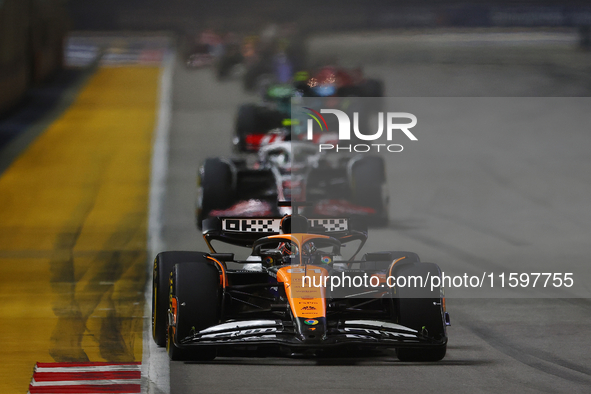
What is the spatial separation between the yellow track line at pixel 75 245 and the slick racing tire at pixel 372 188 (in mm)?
3125

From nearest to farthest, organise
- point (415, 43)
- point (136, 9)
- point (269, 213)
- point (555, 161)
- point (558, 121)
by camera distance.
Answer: point (269, 213), point (555, 161), point (558, 121), point (415, 43), point (136, 9)

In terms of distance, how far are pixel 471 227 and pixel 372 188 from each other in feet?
5.37

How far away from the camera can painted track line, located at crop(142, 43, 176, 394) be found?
7.87 metres

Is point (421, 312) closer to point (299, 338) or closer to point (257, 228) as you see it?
point (299, 338)

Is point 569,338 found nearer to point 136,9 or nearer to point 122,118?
point 122,118

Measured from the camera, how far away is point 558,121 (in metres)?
27.5

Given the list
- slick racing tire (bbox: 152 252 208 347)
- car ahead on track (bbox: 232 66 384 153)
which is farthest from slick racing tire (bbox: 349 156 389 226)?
slick racing tire (bbox: 152 252 208 347)

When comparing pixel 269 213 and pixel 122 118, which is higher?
pixel 269 213

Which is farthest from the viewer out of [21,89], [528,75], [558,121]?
[528,75]

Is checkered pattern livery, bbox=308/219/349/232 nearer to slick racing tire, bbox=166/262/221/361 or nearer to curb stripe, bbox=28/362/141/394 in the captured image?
slick racing tire, bbox=166/262/221/361

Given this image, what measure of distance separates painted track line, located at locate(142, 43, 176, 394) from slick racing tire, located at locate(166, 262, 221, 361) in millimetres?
230

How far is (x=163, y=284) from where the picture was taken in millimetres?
8688

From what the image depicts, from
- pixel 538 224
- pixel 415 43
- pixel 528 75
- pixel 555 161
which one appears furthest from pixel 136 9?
pixel 538 224

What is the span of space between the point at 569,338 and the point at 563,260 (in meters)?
4.31
